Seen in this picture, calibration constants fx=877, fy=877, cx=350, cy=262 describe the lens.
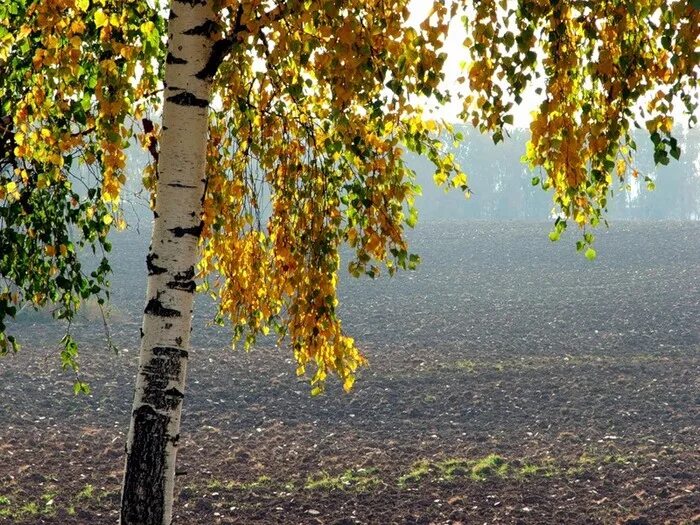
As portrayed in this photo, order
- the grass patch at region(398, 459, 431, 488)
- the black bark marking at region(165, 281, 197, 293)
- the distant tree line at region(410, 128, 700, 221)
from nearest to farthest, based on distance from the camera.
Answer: the black bark marking at region(165, 281, 197, 293), the grass patch at region(398, 459, 431, 488), the distant tree line at region(410, 128, 700, 221)

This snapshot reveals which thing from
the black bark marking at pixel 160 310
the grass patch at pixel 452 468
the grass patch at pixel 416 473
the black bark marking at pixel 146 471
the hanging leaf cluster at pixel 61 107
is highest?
the hanging leaf cluster at pixel 61 107

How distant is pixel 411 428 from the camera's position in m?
11.2

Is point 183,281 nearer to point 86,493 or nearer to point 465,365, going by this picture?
point 86,493

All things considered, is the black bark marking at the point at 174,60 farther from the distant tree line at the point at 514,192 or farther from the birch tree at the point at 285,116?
the distant tree line at the point at 514,192

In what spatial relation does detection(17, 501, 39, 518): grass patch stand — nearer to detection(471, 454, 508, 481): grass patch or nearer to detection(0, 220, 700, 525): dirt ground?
detection(0, 220, 700, 525): dirt ground

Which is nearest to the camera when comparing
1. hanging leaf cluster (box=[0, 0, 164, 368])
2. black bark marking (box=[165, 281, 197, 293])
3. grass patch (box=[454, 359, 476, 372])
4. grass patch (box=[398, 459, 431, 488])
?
hanging leaf cluster (box=[0, 0, 164, 368])

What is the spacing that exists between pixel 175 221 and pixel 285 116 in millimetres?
1145

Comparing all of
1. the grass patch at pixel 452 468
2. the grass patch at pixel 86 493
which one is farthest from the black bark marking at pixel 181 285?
the grass patch at pixel 452 468

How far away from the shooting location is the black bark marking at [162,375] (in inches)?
151

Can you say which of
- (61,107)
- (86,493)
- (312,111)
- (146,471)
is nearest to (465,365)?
(86,493)

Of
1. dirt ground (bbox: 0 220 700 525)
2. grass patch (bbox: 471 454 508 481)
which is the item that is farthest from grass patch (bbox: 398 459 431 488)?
grass patch (bbox: 471 454 508 481)

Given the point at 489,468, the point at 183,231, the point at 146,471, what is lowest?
the point at 489,468

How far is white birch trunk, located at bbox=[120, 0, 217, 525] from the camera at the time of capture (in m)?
3.81

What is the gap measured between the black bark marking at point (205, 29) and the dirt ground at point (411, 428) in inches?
199
